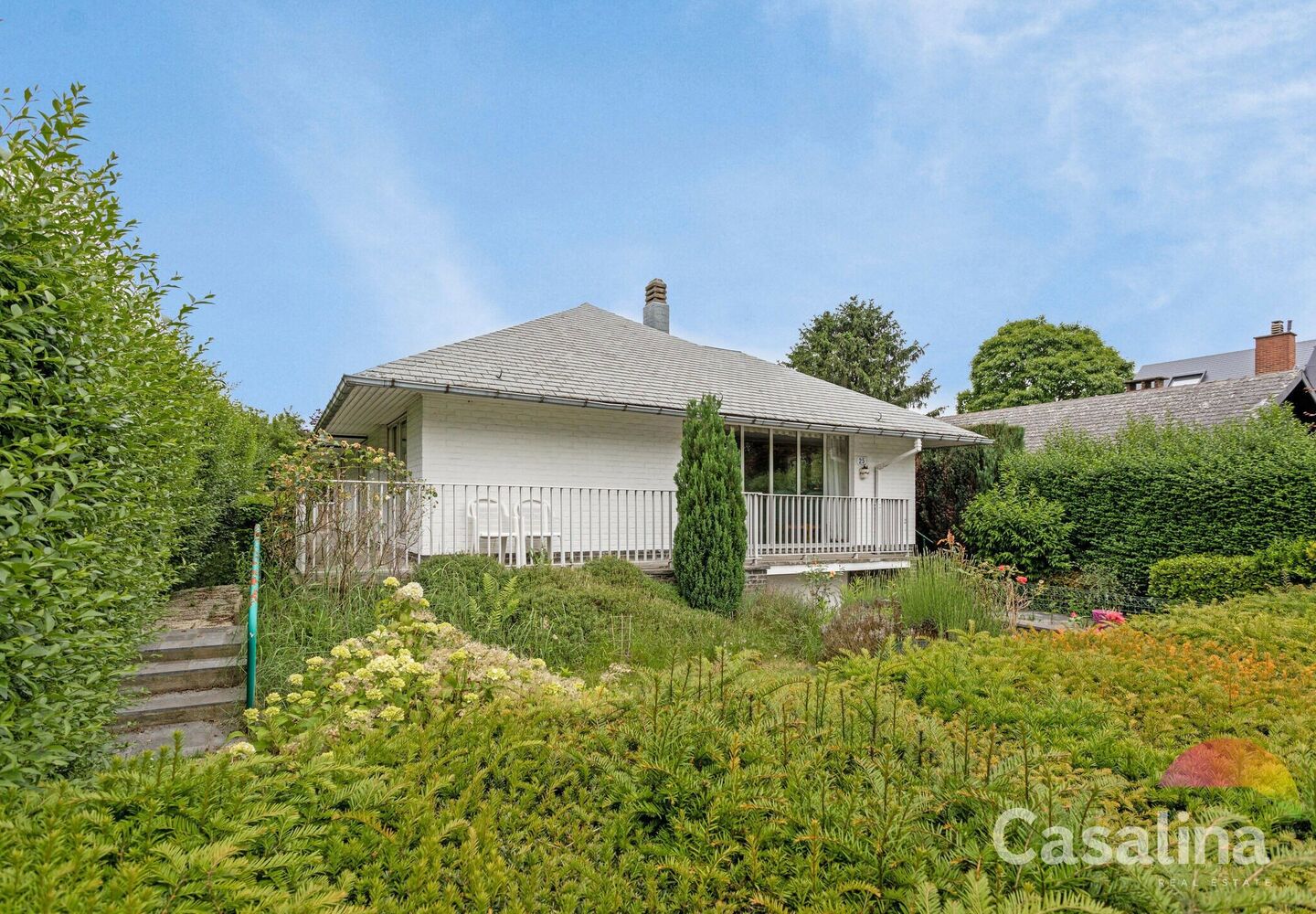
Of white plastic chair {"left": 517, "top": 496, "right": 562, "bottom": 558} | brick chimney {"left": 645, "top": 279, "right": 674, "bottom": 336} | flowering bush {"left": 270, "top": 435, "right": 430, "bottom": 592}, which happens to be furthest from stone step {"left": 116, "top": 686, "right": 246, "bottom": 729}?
brick chimney {"left": 645, "top": 279, "right": 674, "bottom": 336}

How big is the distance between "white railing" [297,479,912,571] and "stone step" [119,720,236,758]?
2.88 meters

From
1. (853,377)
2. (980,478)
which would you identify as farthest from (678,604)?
(853,377)

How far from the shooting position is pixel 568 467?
11.5m

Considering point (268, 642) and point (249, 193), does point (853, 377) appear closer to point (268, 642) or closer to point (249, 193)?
point (249, 193)

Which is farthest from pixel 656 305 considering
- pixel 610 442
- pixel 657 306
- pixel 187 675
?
pixel 187 675

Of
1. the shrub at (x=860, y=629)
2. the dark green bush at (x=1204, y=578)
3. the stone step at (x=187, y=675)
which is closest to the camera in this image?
the stone step at (x=187, y=675)

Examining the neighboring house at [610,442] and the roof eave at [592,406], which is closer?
the roof eave at [592,406]

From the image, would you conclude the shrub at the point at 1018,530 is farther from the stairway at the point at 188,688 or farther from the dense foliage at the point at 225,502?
the dense foliage at the point at 225,502

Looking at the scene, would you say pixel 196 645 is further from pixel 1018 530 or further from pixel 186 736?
pixel 1018 530

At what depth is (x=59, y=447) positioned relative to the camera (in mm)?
2121

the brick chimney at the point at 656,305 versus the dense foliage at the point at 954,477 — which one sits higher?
the brick chimney at the point at 656,305

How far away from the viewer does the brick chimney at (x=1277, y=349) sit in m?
22.3

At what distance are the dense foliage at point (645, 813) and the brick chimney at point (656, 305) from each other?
15354mm

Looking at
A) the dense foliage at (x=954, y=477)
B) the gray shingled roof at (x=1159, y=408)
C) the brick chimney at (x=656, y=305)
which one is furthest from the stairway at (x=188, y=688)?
the gray shingled roof at (x=1159, y=408)
